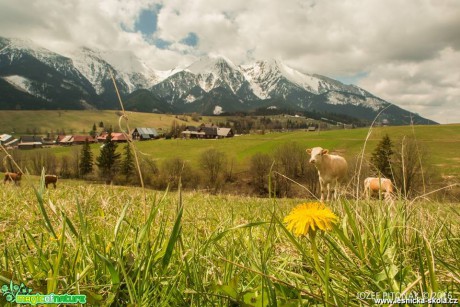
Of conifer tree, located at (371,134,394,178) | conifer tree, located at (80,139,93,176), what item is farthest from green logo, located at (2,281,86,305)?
conifer tree, located at (80,139,93,176)

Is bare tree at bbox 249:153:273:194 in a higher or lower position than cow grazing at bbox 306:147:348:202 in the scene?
lower

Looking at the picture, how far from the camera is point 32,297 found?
3.91ft

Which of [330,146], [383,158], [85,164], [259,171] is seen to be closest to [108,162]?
[85,164]

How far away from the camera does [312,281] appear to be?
1.74 meters

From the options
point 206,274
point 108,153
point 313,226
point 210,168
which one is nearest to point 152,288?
point 206,274

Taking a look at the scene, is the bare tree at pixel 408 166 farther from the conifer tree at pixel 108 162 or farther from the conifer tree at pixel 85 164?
the conifer tree at pixel 85 164

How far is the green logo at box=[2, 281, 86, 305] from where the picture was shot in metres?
1.19

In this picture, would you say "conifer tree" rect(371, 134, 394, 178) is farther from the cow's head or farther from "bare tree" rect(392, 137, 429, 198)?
the cow's head

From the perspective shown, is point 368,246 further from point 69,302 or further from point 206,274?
point 69,302

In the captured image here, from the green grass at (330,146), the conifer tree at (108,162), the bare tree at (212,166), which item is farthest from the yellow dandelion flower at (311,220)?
the conifer tree at (108,162)

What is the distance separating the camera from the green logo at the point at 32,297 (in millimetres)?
1194

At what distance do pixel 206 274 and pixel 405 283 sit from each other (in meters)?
1.05

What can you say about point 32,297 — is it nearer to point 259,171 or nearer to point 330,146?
point 259,171

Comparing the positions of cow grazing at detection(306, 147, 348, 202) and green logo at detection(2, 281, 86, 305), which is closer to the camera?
green logo at detection(2, 281, 86, 305)
